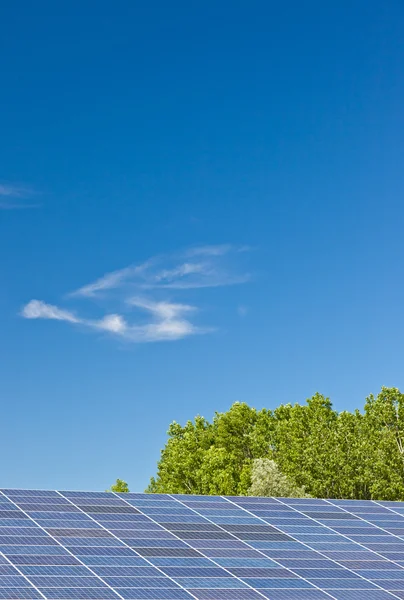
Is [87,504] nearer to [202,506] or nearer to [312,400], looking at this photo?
[202,506]

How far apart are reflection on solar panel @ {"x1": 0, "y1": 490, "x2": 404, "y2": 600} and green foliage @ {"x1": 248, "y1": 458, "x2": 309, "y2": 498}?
113 feet

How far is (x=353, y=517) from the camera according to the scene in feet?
97.3

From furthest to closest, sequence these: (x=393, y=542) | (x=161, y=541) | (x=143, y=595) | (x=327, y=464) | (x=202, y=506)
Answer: (x=327, y=464), (x=202, y=506), (x=393, y=542), (x=161, y=541), (x=143, y=595)

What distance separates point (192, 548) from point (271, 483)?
139 ft

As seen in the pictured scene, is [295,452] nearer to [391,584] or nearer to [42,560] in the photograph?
[391,584]

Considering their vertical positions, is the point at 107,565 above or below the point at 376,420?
below

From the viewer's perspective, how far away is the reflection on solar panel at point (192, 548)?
65.9ft

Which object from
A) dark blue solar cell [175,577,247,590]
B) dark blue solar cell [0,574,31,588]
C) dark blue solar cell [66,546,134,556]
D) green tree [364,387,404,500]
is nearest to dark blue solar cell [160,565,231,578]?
dark blue solar cell [175,577,247,590]

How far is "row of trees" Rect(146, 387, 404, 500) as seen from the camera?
2608 inches

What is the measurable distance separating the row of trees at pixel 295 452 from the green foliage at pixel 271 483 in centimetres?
8

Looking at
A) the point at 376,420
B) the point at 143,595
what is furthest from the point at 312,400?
the point at 143,595

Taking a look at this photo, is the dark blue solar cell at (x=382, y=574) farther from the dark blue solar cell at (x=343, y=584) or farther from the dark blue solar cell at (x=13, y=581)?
the dark blue solar cell at (x=13, y=581)

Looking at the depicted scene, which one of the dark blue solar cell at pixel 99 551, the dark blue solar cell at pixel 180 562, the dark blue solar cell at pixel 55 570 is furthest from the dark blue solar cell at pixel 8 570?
the dark blue solar cell at pixel 180 562

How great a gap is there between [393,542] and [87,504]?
9.86m
